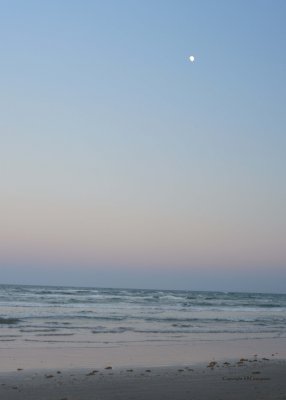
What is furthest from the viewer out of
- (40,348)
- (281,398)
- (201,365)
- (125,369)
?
(40,348)

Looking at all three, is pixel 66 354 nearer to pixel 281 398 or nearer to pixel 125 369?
pixel 125 369

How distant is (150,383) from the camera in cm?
1185

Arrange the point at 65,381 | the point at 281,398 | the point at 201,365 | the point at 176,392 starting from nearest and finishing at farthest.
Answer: the point at 281,398, the point at 176,392, the point at 65,381, the point at 201,365

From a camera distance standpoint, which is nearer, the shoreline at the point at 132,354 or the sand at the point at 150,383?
the sand at the point at 150,383

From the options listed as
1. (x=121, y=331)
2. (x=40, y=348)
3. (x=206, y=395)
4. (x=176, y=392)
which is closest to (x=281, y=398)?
(x=206, y=395)

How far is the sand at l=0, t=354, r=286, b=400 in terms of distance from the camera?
10.4 m

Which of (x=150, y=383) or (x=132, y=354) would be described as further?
(x=132, y=354)

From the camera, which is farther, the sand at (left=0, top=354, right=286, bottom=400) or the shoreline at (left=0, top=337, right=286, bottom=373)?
the shoreline at (left=0, top=337, right=286, bottom=373)

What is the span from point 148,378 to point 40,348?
238 inches

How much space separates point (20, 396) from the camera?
1014 cm

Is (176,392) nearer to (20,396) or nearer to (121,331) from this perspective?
(20,396)

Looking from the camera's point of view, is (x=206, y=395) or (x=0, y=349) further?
(x=0, y=349)

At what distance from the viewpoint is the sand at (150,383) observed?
409 inches

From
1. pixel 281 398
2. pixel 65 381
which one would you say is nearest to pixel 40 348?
pixel 65 381
